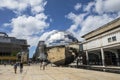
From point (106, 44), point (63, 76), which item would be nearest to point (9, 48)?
point (106, 44)

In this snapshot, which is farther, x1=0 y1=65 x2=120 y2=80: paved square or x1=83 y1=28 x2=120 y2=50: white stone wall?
A: x1=83 y1=28 x2=120 y2=50: white stone wall

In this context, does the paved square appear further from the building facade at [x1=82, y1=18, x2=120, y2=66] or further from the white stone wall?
the building facade at [x1=82, y1=18, x2=120, y2=66]

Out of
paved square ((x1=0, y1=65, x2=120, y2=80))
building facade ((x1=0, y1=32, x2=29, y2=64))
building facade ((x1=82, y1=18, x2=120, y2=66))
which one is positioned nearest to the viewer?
paved square ((x1=0, y1=65, x2=120, y2=80))

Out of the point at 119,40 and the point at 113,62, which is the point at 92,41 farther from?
the point at 119,40

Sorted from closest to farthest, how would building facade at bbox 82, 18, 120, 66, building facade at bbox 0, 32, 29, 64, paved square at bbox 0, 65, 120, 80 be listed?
paved square at bbox 0, 65, 120, 80 < building facade at bbox 82, 18, 120, 66 < building facade at bbox 0, 32, 29, 64

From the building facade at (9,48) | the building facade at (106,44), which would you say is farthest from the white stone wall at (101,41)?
the building facade at (9,48)

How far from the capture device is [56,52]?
5684 cm

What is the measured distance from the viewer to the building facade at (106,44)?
3772 centimetres

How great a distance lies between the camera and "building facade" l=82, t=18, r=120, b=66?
3772 centimetres

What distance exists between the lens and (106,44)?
40156mm

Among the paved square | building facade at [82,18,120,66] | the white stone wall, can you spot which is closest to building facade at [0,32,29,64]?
building facade at [82,18,120,66]

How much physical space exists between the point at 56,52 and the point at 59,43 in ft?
236

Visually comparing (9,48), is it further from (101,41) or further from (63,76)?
(63,76)

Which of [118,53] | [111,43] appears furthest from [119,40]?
[118,53]
